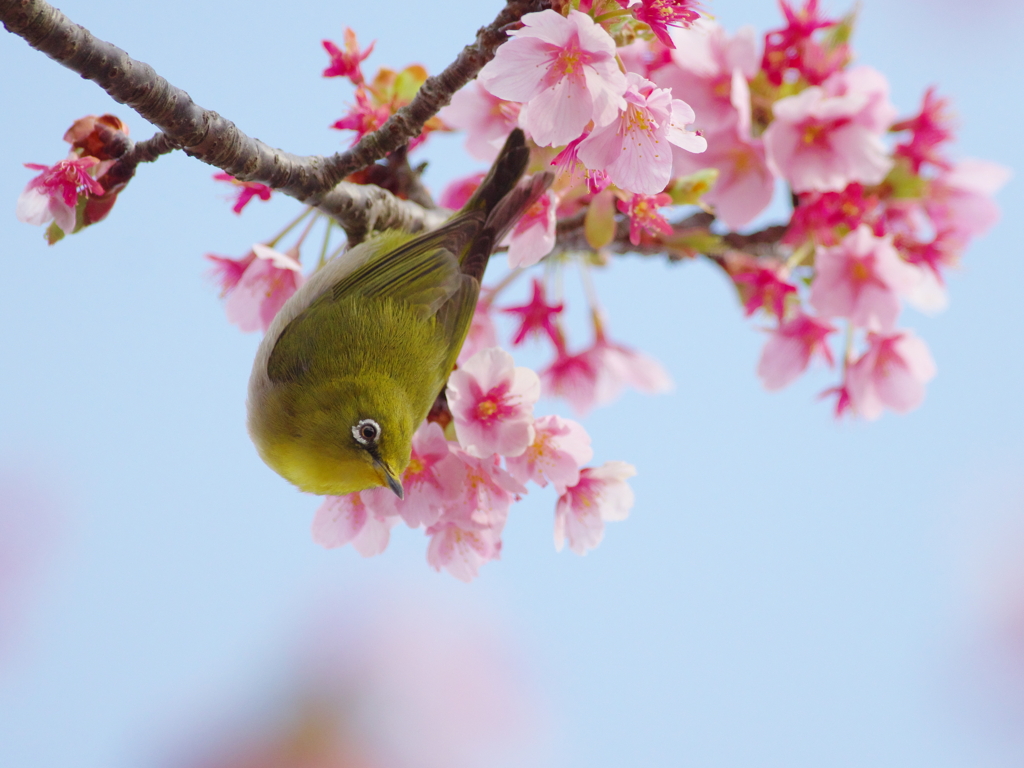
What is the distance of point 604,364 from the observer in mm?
2104

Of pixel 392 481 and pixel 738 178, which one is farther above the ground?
pixel 738 178

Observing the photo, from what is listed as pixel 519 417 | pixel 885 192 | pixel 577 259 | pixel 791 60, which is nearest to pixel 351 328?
pixel 519 417

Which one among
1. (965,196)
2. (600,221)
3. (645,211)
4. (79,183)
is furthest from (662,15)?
(965,196)

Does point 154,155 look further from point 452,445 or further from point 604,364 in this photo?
point 604,364

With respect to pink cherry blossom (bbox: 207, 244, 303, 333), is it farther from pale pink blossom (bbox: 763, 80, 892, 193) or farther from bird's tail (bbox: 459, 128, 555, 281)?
pale pink blossom (bbox: 763, 80, 892, 193)

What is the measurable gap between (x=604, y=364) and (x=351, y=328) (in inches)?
27.3

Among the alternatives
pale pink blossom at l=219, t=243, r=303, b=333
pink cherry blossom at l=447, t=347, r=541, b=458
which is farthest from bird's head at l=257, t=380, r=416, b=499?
pale pink blossom at l=219, t=243, r=303, b=333

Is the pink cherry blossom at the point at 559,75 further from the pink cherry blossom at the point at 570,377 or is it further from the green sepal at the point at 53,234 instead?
the pink cherry blossom at the point at 570,377

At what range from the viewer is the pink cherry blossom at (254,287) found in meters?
1.67

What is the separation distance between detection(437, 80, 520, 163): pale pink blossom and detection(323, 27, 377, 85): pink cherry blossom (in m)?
0.18

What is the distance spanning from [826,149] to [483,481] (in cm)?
99

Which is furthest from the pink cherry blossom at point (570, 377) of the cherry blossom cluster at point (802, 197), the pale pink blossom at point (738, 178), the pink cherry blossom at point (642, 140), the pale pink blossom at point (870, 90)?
the pink cherry blossom at point (642, 140)

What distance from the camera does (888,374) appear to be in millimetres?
1969

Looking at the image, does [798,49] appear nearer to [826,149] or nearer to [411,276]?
[826,149]
